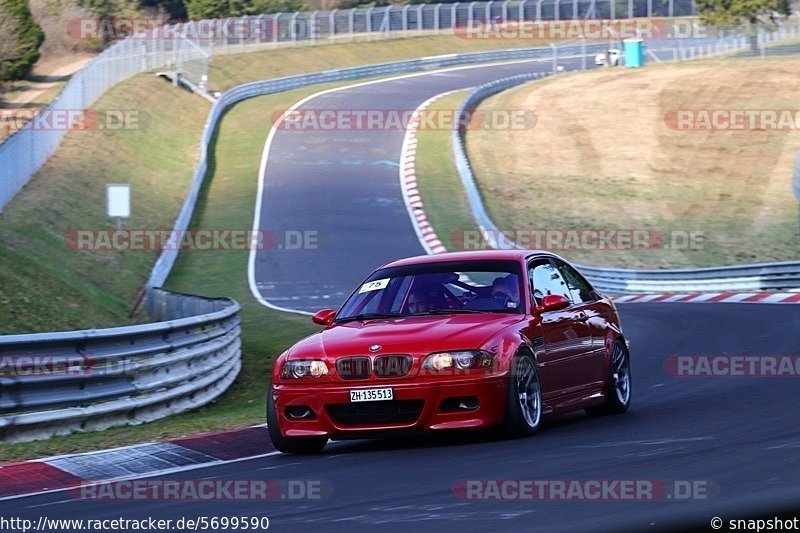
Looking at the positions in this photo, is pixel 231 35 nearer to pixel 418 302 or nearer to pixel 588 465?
pixel 418 302

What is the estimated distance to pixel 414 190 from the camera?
38.1m

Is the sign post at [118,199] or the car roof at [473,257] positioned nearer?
the car roof at [473,257]

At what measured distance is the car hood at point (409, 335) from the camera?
9125 mm

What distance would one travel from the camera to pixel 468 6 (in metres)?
81.5

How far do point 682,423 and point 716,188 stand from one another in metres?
30.9

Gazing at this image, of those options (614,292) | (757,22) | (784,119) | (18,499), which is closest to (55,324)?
(18,499)

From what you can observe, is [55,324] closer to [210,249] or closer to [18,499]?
[18,499]

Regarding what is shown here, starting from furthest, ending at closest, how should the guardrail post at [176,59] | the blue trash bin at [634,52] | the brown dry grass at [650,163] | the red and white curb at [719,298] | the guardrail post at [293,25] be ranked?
the guardrail post at [293,25] < the blue trash bin at [634,52] < the guardrail post at [176,59] < the brown dry grass at [650,163] < the red and white curb at [719,298]

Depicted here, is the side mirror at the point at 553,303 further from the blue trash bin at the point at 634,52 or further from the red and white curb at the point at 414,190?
the blue trash bin at the point at 634,52

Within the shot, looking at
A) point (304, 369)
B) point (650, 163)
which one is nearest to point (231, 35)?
point (650, 163)

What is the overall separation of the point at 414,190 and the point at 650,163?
30.2ft

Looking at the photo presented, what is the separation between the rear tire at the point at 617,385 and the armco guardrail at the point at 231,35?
18.2 metres

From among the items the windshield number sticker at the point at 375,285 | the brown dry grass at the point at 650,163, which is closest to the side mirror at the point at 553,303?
the windshield number sticker at the point at 375,285

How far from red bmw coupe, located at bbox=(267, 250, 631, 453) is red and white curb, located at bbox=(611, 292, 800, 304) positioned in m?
13.8
